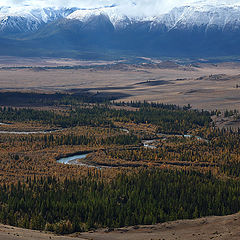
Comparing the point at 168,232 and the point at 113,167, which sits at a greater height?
the point at 168,232

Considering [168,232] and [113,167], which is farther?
[113,167]

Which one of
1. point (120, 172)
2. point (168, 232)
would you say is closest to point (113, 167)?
point (120, 172)

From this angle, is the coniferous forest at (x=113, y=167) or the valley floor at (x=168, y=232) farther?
the coniferous forest at (x=113, y=167)

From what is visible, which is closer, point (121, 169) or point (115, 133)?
point (121, 169)

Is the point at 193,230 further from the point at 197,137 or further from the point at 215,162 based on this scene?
the point at 197,137

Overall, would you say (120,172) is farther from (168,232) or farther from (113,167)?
(168,232)

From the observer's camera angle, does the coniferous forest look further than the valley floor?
Yes

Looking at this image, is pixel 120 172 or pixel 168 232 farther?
pixel 120 172

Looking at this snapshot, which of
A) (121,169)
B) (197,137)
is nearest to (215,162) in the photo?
(121,169)
